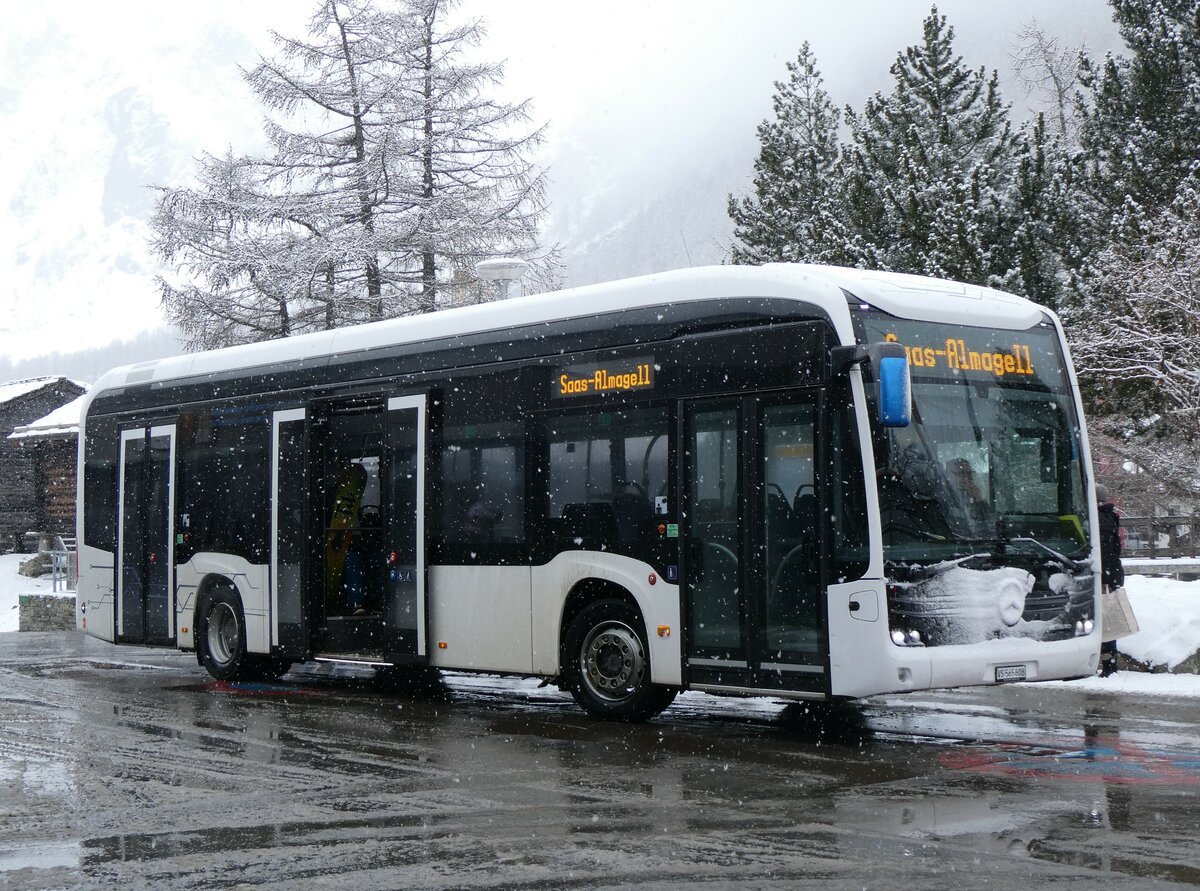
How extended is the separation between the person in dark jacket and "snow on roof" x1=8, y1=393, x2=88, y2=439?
41.8 meters

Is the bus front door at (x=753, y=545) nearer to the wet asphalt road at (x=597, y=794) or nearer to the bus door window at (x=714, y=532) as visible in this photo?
the bus door window at (x=714, y=532)

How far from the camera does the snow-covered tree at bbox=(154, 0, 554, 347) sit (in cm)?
3419

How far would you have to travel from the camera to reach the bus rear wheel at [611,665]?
37.8 feet

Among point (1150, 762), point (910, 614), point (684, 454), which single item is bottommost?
point (1150, 762)

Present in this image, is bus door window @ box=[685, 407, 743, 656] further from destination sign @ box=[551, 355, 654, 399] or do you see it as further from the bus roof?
the bus roof

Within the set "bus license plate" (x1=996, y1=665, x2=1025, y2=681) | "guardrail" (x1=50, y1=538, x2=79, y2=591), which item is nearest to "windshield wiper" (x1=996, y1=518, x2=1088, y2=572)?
"bus license plate" (x1=996, y1=665, x2=1025, y2=681)

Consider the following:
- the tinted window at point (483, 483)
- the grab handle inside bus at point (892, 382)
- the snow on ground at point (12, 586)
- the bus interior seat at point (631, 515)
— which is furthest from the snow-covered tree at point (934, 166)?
the snow on ground at point (12, 586)

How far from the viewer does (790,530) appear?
1041 centimetres

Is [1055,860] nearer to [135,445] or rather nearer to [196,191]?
[135,445]

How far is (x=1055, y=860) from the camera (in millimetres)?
6562

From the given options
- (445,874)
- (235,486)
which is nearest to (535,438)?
(235,486)

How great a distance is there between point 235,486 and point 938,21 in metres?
23.5

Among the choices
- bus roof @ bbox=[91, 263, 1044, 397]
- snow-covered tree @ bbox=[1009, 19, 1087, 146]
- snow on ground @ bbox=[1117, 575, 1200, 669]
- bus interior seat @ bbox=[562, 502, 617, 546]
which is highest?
snow-covered tree @ bbox=[1009, 19, 1087, 146]

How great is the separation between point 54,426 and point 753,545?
46.8 metres
